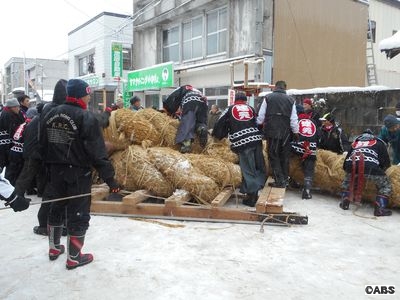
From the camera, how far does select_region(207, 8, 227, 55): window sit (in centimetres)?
1568

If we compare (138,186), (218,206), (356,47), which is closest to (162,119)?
(138,186)

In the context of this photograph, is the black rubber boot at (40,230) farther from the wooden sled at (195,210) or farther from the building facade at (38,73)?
the building facade at (38,73)

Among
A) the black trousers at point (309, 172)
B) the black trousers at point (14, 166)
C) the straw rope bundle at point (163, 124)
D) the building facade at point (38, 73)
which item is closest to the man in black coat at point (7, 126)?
the black trousers at point (14, 166)

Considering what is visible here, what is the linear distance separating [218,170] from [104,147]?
8.39 feet

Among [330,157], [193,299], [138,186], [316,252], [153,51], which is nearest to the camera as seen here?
[193,299]

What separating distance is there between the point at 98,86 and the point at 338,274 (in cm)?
2404

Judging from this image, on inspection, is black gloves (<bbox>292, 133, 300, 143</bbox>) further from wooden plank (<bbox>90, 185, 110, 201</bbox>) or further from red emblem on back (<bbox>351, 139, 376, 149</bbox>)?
wooden plank (<bbox>90, 185, 110, 201</bbox>)

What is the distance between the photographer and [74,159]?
3.71 m

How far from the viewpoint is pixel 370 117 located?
8.55 m

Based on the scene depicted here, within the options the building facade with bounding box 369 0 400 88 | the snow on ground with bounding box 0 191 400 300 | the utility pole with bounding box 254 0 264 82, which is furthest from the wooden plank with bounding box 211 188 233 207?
the building facade with bounding box 369 0 400 88

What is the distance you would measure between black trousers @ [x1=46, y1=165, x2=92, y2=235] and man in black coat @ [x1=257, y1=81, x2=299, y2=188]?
338 cm

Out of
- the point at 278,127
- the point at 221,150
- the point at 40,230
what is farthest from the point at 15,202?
the point at 278,127

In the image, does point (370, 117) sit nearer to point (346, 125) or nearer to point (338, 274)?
point (346, 125)

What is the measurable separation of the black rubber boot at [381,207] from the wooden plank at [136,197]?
330cm
